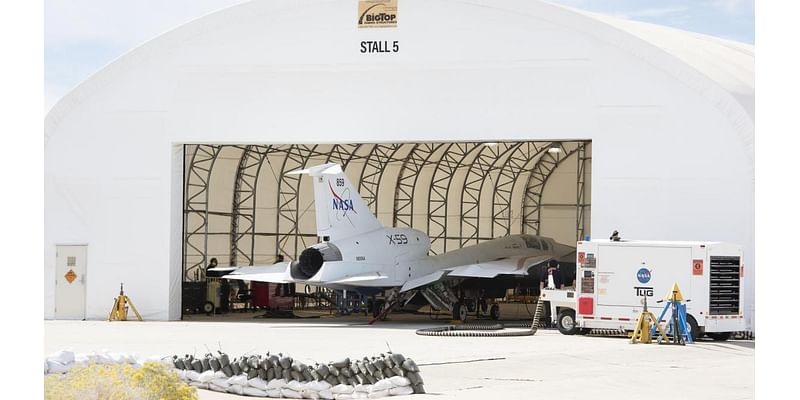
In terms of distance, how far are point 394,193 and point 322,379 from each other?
26750mm

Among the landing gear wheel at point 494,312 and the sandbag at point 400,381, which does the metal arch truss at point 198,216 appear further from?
the sandbag at point 400,381

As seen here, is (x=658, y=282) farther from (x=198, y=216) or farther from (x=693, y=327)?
(x=198, y=216)

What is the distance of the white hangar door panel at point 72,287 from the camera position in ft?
85.7

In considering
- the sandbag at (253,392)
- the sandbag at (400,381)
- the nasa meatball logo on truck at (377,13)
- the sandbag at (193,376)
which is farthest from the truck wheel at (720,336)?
the sandbag at (193,376)

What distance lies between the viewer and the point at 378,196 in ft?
125

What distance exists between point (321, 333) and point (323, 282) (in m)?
2.37

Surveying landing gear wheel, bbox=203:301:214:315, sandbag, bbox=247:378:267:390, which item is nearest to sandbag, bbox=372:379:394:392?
sandbag, bbox=247:378:267:390

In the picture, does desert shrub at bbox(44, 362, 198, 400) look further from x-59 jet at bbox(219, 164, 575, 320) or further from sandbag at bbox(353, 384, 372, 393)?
x-59 jet at bbox(219, 164, 575, 320)

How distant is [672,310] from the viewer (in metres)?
19.7
